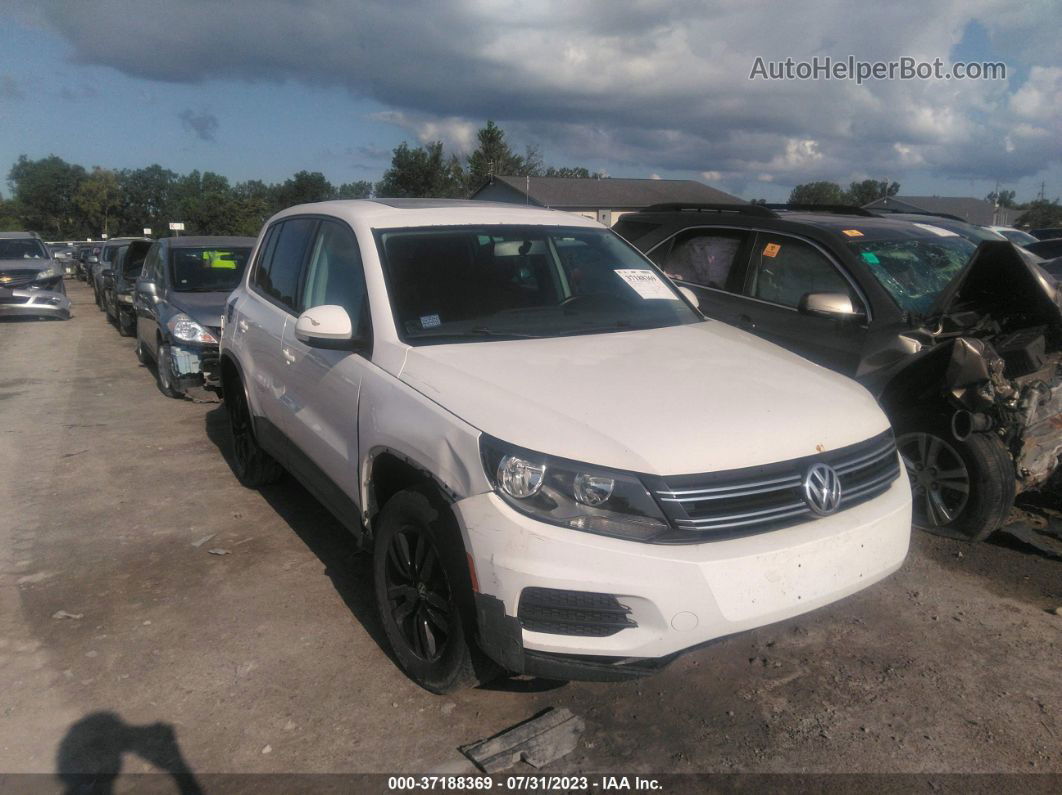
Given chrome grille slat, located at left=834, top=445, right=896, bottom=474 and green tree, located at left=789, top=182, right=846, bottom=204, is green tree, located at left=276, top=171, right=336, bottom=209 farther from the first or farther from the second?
chrome grille slat, located at left=834, top=445, right=896, bottom=474

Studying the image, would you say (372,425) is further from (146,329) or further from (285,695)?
(146,329)

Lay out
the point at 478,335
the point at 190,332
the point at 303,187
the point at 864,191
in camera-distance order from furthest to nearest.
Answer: the point at 864,191 → the point at 303,187 → the point at 190,332 → the point at 478,335

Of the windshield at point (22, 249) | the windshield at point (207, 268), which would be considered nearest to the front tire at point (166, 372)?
the windshield at point (207, 268)

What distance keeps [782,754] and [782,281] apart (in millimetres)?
3543

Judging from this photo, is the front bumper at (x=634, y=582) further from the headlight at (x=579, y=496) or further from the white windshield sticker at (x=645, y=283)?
the white windshield sticker at (x=645, y=283)

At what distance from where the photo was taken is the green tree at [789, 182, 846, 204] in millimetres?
82500

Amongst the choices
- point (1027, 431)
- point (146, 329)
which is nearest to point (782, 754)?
point (1027, 431)

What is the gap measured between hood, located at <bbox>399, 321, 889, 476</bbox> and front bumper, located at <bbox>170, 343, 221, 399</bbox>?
603cm

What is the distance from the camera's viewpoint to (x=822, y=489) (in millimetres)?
2887

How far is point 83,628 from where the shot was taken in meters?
3.92

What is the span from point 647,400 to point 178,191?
458 feet

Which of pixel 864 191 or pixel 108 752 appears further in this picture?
pixel 864 191

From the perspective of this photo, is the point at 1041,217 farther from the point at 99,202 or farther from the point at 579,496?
the point at 99,202

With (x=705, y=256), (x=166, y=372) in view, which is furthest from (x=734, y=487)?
(x=166, y=372)
